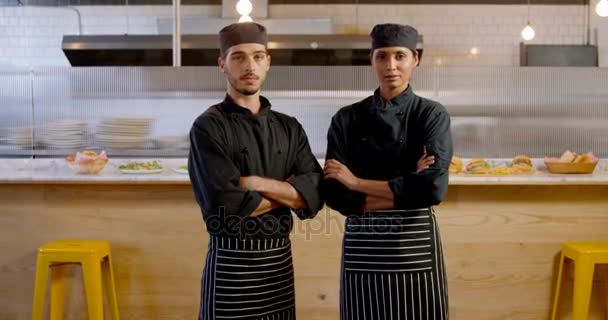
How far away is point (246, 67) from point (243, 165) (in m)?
0.31

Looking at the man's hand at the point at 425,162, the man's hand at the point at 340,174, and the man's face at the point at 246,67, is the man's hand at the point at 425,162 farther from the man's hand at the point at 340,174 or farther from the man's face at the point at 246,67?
the man's face at the point at 246,67

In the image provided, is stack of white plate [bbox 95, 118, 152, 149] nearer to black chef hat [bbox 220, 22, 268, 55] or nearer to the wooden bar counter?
the wooden bar counter

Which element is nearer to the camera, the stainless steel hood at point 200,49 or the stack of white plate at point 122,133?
the stack of white plate at point 122,133

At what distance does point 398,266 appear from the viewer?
2.02 m

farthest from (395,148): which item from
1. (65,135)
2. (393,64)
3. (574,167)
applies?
(65,135)

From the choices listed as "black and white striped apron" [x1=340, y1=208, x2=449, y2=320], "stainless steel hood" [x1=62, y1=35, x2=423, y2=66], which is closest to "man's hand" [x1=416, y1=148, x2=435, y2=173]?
"black and white striped apron" [x1=340, y1=208, x2=449, y2=320]

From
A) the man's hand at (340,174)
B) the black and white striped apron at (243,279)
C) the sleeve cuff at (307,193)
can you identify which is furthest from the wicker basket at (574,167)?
the black and white striped apron at (243,279)

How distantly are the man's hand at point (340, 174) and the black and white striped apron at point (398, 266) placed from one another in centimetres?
14

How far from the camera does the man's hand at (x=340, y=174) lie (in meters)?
1.98

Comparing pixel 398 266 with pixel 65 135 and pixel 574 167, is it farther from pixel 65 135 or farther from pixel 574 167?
pixel 65 135

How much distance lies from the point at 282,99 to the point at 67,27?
12.5 feet

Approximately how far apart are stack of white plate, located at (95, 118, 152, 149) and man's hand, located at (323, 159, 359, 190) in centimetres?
175

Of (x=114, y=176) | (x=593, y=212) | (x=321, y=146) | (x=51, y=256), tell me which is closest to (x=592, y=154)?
(x=593, y=212)

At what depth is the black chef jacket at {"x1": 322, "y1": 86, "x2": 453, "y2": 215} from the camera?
75.5 inches
